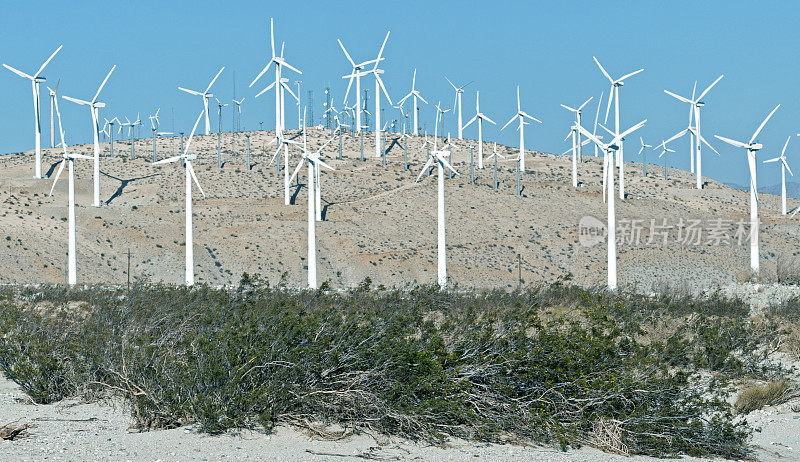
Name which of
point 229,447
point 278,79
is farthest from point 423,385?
point 278,79

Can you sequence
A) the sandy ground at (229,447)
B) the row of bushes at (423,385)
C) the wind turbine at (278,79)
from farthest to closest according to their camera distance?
the wind turbine at (278,79) → the row of bushes at (423,385) → the sandy ground at (229,447)

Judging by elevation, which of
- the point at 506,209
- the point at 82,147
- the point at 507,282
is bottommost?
the point at 507,282

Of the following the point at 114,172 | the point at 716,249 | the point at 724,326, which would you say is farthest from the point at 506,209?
the point at 724,326

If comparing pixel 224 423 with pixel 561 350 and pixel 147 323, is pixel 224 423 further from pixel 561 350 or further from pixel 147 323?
pixel 147 323

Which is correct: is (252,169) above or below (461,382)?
above

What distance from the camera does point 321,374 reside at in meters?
13.6

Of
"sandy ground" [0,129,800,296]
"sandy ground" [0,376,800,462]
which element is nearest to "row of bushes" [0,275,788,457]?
"sandy ground" [0,376,800,462]

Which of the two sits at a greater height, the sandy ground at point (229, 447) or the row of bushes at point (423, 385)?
the row of bushes at point (423, 385)

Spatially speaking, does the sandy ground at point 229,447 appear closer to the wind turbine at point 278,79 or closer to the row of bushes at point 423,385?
the row of bushes at point 423,385

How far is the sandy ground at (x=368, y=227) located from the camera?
7062 centimetres

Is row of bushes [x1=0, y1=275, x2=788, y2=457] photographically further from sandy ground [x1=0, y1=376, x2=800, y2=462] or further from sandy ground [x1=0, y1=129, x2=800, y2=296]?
sandy ground [x1=0, y1=129, x2=800, y2=296]

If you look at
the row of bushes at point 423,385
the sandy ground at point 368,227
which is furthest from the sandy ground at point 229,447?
the sandy ground at point 368,227

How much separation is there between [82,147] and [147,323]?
4552 inches

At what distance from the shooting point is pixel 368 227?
82.8 meters
